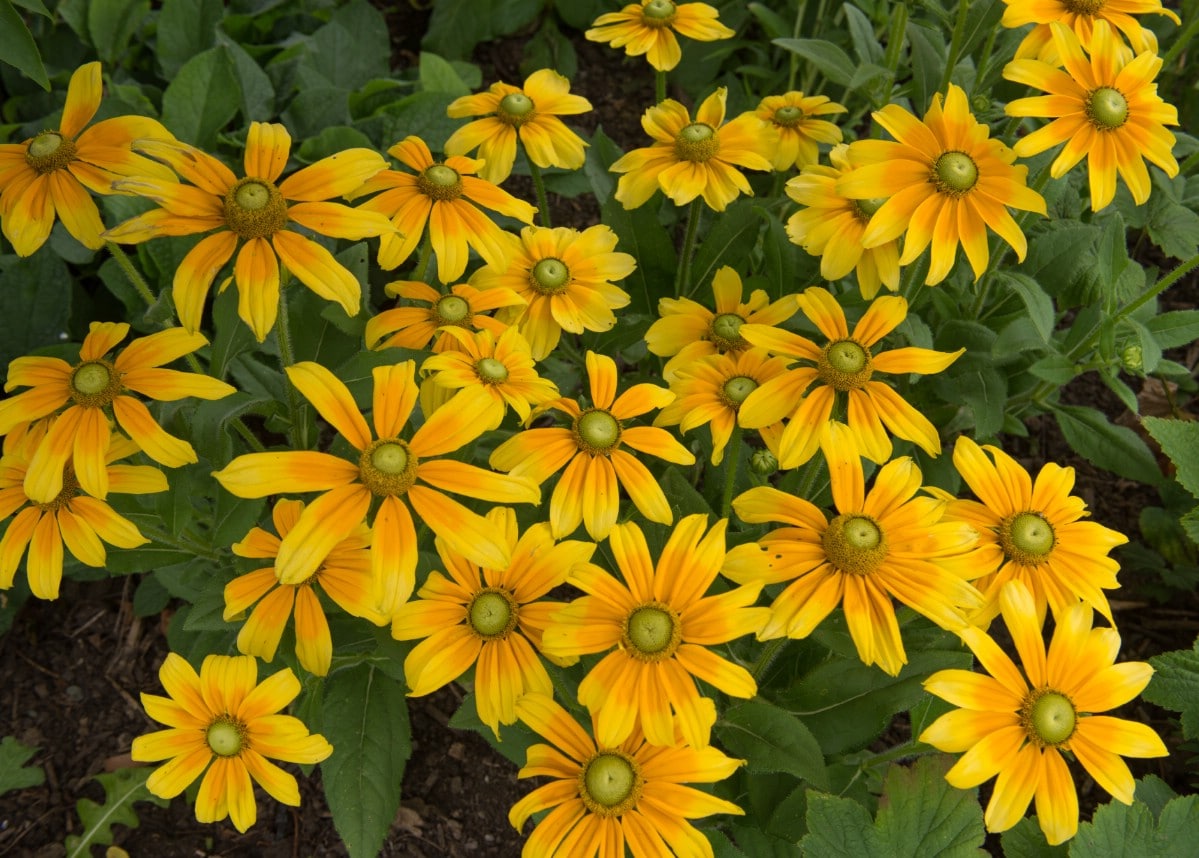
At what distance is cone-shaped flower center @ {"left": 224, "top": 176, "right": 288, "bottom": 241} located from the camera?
5.11 feet

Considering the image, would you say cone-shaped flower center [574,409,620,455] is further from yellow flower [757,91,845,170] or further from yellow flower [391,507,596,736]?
yellow flower [757,91,845,170]

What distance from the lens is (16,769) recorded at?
8.11 feet

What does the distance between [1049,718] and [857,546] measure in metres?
0.36

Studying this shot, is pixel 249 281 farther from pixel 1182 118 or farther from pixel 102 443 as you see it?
pixel 1182 118

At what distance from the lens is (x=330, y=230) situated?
5.16 feet

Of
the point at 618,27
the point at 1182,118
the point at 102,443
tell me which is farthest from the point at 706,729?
the point at 1182,118

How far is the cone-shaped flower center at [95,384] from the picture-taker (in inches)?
62.0

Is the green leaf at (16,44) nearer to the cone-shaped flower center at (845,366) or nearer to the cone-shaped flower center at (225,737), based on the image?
the cone-shaped flower center at (225,737)

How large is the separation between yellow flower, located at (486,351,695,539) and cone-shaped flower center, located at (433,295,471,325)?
31 cm

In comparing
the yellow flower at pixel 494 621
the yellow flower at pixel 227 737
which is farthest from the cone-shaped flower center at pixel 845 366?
the yellow flower at pixel 227 737

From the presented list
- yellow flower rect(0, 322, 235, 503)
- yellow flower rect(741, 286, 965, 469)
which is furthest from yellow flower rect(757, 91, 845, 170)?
yellow flower rect(0, 322, 235, 503)

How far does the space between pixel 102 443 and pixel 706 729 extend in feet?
3.27

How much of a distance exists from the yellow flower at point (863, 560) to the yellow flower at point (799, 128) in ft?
3.09

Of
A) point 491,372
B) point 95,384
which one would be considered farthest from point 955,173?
point 95,384
